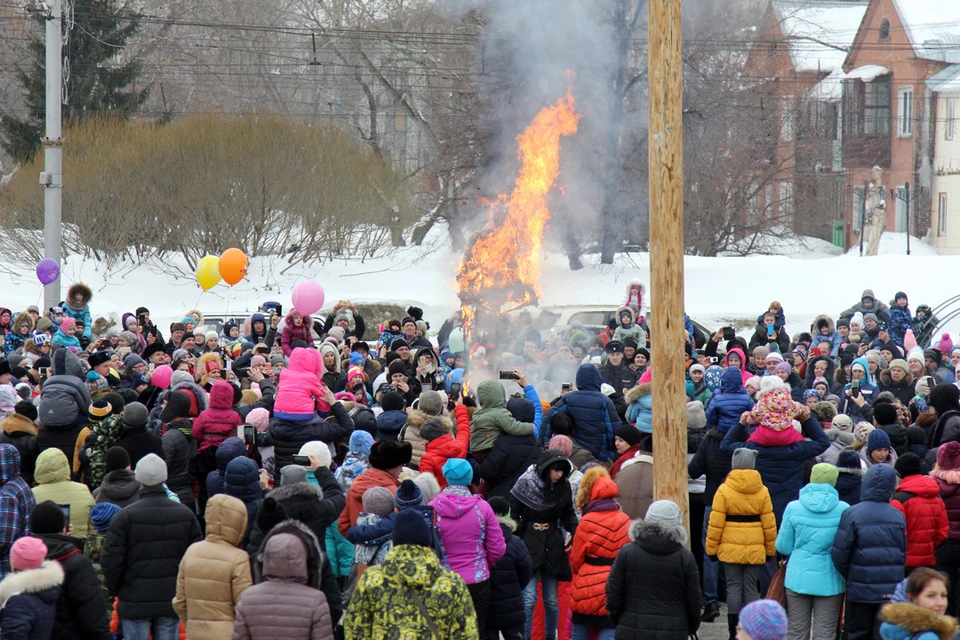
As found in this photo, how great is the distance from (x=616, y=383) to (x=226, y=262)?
10.5 meters

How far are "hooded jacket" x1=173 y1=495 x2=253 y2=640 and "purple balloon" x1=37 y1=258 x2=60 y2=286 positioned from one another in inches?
566

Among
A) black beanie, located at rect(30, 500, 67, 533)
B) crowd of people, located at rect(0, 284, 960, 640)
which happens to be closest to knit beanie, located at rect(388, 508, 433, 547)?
crowd of people, located at rect(0, 284, 960, 640)

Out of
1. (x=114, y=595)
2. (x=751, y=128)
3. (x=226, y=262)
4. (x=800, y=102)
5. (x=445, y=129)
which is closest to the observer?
(x=114, y=595)

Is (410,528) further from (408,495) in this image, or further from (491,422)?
(491,422)

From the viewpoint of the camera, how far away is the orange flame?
1581 cm

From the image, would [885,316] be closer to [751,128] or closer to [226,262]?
[226,262]

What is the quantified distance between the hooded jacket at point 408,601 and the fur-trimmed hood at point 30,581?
1657 millimetres

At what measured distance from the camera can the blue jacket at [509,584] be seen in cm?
704

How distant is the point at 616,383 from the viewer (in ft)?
44.1

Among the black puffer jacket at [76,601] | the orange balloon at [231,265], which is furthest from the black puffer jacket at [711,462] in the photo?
the orange balloon at [231,265]

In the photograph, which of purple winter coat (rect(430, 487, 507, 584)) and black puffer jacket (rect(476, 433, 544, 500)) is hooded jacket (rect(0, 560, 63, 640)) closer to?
purple winter coat (rect(430, 487, 507, 584))

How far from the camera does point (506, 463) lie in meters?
8.49

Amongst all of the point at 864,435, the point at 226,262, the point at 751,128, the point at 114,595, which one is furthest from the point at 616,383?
the point at 751,128

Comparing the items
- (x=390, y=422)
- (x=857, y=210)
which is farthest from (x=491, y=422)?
(x=857, y=210)
